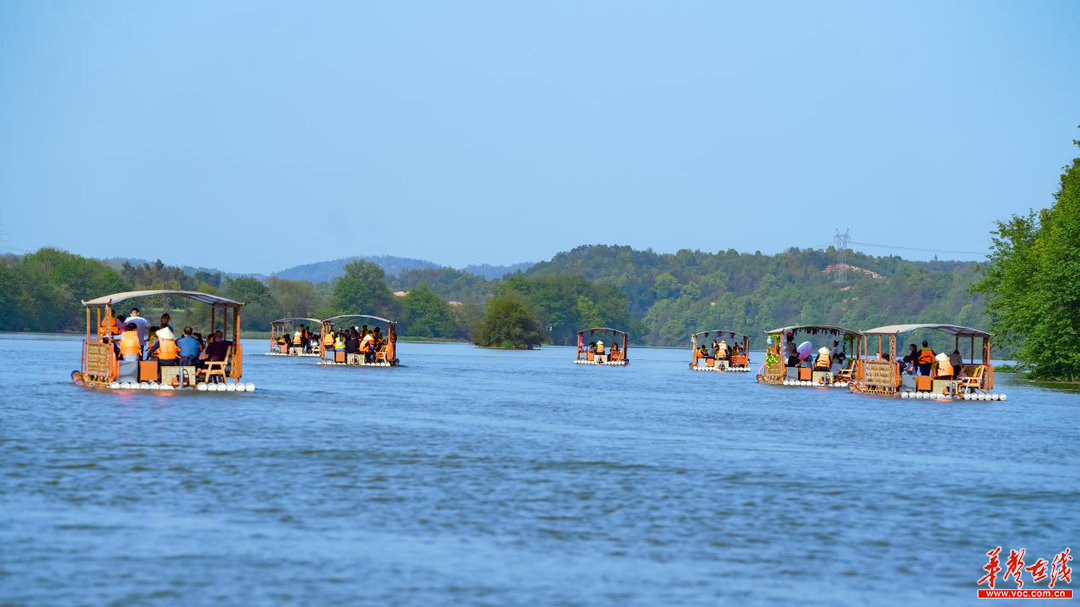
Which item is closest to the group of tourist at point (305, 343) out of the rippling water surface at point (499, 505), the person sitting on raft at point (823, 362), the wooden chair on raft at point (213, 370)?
the person sitting on raft at point (823, 362)

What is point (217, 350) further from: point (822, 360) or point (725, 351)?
point (725, 351)

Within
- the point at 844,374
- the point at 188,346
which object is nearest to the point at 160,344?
the point at 188,346

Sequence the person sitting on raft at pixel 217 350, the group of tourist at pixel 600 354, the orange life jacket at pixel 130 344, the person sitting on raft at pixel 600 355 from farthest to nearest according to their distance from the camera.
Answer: the person sitting on raft at pixel 600 355 → the group of tourist at pixel 600 354 → the person sitting on raft at pixel 217 350 → the orange life jacket at pixel 130 344

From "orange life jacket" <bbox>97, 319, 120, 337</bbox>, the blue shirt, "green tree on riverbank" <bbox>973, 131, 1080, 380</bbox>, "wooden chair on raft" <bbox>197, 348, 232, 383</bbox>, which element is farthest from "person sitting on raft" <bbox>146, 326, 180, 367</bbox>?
"green tree on riverbank" <bbox>973, 131, 1080, 380</bbox>

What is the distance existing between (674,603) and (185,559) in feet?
15.5

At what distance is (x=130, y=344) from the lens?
1359 inches

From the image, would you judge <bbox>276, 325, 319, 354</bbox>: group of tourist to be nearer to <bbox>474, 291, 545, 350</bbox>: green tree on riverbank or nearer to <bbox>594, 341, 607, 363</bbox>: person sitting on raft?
<bbox>594, 341, 607, 363</bbox>: person sitting on raft

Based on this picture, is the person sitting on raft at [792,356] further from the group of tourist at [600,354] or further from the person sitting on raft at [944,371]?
the group of tourist at [600,354]

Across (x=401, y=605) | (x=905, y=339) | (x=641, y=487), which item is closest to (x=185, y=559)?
(x=401, y=605)

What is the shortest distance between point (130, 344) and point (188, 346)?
1676mm

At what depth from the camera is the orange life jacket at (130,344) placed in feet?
112

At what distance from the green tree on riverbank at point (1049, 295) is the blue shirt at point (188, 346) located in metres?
41.9

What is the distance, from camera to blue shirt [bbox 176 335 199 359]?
117 feet

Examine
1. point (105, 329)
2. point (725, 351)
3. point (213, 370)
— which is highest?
point (105, 329)
